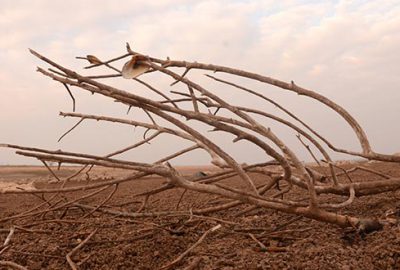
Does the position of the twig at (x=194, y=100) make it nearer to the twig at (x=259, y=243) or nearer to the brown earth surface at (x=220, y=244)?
the brown earth surface at (x=220, y=244)

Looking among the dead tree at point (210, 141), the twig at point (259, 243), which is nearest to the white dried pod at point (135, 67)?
the dead tree at point (210, 141)

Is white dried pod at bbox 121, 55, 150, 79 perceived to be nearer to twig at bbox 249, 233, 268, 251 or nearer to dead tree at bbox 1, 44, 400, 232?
dead tree at bbox 1, 44, 400, 232

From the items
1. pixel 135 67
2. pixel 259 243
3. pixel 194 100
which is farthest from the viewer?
pixel 259 243

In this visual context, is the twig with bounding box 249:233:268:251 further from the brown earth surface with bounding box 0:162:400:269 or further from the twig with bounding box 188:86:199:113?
the twig with bounding box 188:86:199:113

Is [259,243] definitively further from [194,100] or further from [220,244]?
[194,100]

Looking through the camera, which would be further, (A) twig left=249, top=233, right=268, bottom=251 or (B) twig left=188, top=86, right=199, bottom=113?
(A) twig left=249, top=233, right=268, bottom=251

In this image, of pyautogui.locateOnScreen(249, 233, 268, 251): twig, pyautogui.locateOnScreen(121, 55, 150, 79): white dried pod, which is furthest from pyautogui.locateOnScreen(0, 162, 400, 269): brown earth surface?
pyautogui.locateOnScreen(121, 55, 150, 79): white dried pod

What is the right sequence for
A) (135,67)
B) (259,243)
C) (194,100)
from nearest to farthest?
(135,67) < (194,100) < (259,243)

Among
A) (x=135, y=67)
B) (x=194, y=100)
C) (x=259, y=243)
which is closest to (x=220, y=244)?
(x=259, y=243)

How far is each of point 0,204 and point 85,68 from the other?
130 inches

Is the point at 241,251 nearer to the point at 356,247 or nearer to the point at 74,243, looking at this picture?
the point at 356,247

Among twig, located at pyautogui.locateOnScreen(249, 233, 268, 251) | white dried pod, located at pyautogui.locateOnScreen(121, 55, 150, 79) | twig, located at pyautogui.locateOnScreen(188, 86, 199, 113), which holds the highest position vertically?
white dried pod, located at pyautogui.locateOnScreen(121, 55, 150, 79)

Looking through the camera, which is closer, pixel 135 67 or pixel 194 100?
pixel 135 67

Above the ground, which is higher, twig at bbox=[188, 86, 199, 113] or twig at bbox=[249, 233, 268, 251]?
twig at bbox=[188, 86, 199, 113]
